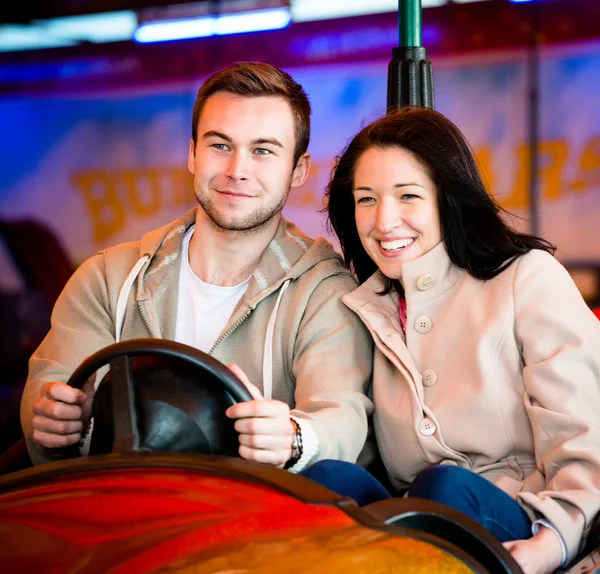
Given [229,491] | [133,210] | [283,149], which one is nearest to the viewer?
[229,491]

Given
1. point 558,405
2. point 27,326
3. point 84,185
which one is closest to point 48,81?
point 84,185

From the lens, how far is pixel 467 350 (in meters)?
1.67

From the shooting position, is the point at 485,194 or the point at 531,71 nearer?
the point at 485,194

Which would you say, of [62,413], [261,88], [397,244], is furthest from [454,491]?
[261,88]

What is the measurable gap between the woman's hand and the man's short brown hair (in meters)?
1.01

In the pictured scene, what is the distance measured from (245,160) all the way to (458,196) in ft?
1.54

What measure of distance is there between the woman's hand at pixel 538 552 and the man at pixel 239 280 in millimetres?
459

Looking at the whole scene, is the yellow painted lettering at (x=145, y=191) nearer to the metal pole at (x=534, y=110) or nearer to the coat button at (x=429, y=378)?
the metal pole at (x=534, y=110)

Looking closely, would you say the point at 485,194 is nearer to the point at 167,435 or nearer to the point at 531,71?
the point at 167,435

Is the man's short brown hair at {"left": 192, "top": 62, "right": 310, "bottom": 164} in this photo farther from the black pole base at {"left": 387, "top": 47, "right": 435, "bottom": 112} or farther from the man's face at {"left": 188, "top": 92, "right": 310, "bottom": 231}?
the black pole base at {"left": 387, "top": 47, "right": 435, "bottom": 112}

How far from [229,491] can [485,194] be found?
84 centimetres

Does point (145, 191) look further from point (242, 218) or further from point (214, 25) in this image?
point (242, 218)

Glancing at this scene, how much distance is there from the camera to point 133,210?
211 inches

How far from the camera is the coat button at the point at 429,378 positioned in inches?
66.9
